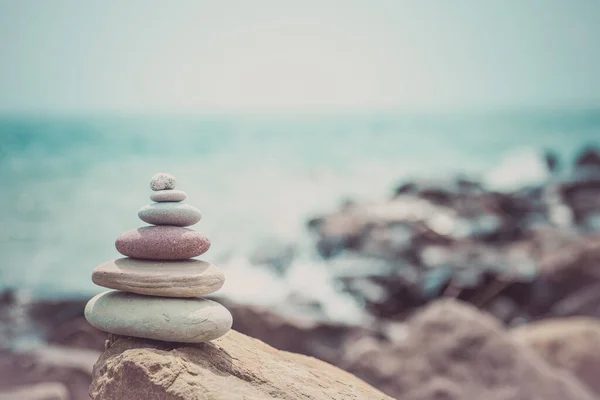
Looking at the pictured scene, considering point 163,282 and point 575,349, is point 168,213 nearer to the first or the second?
point 163,282

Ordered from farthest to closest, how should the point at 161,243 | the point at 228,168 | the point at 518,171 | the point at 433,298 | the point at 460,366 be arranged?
the point at 518,171 < the point at 228,168 < the point at 433,298 < the point at 460,366 < the point at 161,243

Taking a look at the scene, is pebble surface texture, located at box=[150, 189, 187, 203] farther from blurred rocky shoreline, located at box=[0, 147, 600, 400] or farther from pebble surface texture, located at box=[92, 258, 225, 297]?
blurred rocky shoreline, located at box=[0, 147, 600, 400]

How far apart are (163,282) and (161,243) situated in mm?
186

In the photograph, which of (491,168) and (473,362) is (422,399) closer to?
(473,362)

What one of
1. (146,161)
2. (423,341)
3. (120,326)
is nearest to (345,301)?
(423,341)

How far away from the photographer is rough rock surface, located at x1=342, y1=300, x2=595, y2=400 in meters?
4.49

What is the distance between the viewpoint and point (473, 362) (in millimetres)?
4672

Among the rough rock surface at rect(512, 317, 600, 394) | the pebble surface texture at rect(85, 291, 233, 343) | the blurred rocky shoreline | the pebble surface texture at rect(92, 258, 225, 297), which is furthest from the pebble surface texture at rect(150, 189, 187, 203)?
the rough rock surface at rect(512, 317, 600, 394)

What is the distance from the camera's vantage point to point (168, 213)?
106 inches

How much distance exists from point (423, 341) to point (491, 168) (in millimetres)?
12428

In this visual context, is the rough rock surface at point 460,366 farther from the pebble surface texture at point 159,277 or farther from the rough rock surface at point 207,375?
the pebble surface texture at point 159,277

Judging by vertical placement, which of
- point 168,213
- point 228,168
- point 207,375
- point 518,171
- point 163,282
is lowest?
point 207,375

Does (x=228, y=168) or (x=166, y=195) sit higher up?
(x=228, y=168)

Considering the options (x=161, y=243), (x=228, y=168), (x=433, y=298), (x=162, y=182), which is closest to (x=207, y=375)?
(x=161, y=243)
